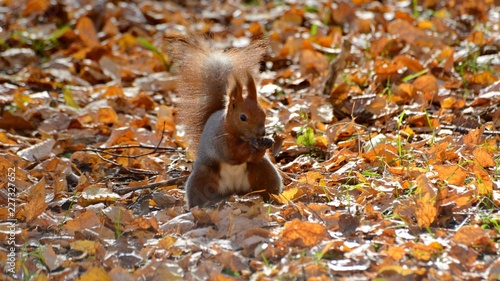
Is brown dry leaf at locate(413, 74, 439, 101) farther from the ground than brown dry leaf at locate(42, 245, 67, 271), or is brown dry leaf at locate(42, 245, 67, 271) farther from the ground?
brown dry leaf at locate(42, 245, 67, 271)

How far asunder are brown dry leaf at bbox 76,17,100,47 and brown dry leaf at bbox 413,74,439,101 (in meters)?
3.33

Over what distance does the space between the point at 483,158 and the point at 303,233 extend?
1074 millimetres

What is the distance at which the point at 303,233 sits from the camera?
102 inches

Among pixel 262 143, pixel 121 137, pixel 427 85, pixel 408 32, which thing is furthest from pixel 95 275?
pixel 408 32

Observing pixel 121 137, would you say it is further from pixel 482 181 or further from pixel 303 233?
pixel 482 181

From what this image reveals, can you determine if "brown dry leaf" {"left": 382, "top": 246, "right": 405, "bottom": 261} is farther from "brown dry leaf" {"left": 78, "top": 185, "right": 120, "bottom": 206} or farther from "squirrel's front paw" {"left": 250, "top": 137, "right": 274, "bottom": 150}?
"brown dry leaf" {"left": 78, "top": 185, "right": 120, "bottom": 206}

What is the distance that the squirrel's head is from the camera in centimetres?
306

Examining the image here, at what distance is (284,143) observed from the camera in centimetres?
403

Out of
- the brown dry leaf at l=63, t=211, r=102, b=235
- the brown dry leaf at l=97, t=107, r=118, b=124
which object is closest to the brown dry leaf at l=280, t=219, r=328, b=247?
the brown dry leaf at l=63, t=211, r=102, b=235

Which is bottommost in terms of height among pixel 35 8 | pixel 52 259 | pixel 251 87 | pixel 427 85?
pixel 35 8

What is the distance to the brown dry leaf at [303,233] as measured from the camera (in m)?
2.59

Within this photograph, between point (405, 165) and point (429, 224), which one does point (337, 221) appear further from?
point (405, 165)

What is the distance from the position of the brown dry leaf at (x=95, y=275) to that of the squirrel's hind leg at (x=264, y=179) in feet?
3.19

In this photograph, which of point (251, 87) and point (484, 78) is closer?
point (251, 87)
